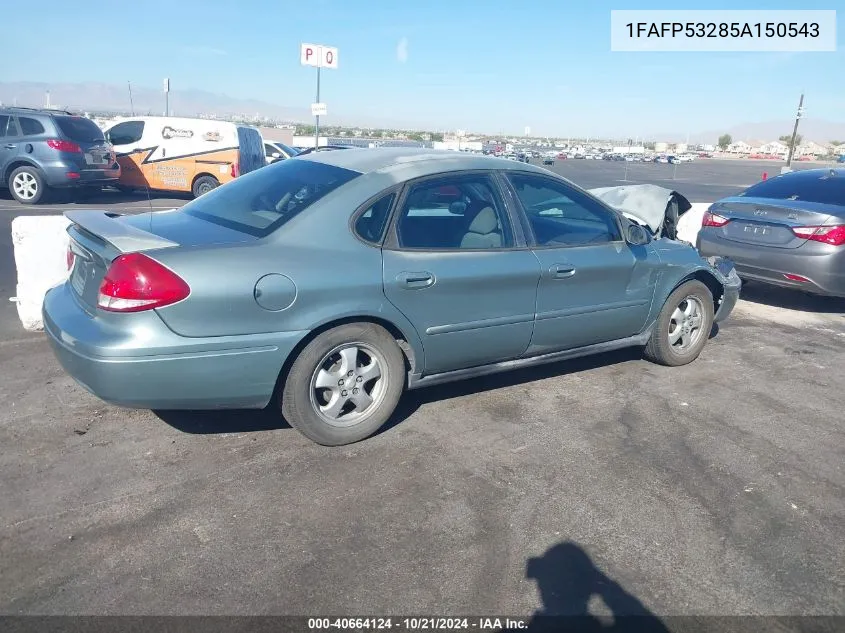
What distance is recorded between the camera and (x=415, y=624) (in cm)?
254

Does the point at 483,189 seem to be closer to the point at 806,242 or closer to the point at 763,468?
the point at 763,468

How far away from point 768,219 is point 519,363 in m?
4.12

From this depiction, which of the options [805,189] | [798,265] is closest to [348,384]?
[798,265]

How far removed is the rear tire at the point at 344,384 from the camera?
3.65m

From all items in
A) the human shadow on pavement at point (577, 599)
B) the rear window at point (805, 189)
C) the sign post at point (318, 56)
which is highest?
the sign post at point (318, 56)

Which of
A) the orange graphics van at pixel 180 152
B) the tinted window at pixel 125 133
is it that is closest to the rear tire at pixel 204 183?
the orange graphics van at pixel 180 152

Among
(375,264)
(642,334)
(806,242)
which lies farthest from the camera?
(806,242)

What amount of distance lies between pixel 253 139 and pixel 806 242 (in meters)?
12.2

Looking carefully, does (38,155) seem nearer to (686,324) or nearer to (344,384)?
(344,384)

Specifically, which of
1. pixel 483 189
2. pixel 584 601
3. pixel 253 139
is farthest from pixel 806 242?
pixel 253 139

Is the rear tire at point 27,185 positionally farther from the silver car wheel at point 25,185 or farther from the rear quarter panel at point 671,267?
the rear quarter panel at point 671,267

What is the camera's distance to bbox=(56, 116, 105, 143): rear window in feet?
43.6

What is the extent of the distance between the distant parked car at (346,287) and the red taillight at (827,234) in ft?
8.91

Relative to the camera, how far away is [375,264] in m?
3.77
